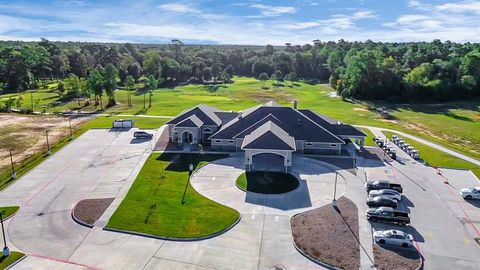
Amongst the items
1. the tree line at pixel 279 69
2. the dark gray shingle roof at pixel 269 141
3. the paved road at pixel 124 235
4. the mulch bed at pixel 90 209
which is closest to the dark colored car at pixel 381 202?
the paved road at pixel 124 235

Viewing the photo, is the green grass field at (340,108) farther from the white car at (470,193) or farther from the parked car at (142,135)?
the parked car at (142,135)

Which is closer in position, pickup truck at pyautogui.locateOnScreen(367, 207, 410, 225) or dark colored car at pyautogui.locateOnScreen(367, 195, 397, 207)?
pickup truck at pyautogui.locateOnScreen(367, 207, 410, 225)

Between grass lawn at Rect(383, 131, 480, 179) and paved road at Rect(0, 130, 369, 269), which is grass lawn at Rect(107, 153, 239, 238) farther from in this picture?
grass lawn at Rect(383, 131, 480, 179)

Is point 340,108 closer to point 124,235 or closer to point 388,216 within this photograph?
Answer: point 388,216

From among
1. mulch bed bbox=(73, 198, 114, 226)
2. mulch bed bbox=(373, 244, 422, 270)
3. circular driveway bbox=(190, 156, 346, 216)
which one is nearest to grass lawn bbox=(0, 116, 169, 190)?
mulch bed bbox=(73, 198, 114, 226)

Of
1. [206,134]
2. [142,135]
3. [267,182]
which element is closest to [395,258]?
[267,182]
